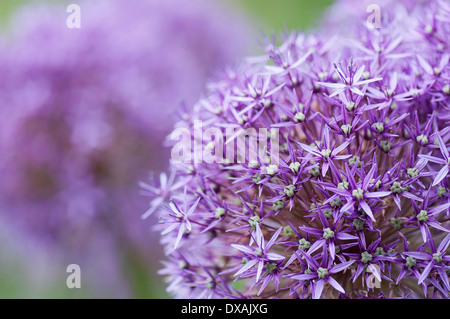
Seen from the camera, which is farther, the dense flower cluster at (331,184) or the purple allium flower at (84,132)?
the purple allium flower at (84,132)

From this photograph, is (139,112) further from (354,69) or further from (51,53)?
(354,69)

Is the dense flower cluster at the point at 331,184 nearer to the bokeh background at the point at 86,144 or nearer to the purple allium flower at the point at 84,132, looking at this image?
the bokeh background at the point at 86,144

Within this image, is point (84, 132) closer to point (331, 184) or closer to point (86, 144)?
point (86, 144)

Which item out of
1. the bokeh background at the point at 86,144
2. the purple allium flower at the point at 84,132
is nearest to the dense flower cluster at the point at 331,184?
the bokeh background at the point at 86,144

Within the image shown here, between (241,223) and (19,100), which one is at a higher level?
(19,100)

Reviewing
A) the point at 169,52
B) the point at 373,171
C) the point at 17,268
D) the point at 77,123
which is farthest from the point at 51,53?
the point at 373,171
